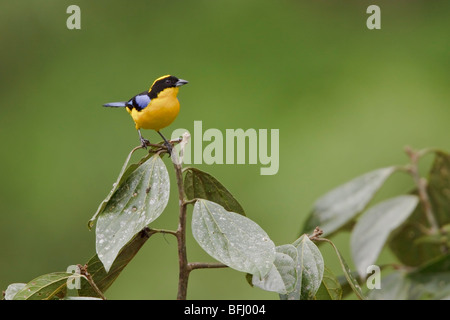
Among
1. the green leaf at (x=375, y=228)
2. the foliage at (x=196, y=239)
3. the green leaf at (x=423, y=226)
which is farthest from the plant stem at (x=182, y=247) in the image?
the green leaf at (x=423, y=226)

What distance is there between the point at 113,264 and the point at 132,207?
0.08m

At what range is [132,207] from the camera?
634 millimetres

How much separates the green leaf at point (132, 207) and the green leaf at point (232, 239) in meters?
0.04

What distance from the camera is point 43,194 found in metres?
2.18

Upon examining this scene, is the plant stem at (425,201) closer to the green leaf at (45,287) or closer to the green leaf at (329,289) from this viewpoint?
the green leaf at (329,289)

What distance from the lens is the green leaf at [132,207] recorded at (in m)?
0.60

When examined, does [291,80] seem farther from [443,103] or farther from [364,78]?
[443,103]

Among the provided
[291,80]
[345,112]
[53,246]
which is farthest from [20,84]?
[345,112]

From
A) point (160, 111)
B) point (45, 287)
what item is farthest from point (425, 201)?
point (45, 287)

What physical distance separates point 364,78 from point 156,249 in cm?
113
